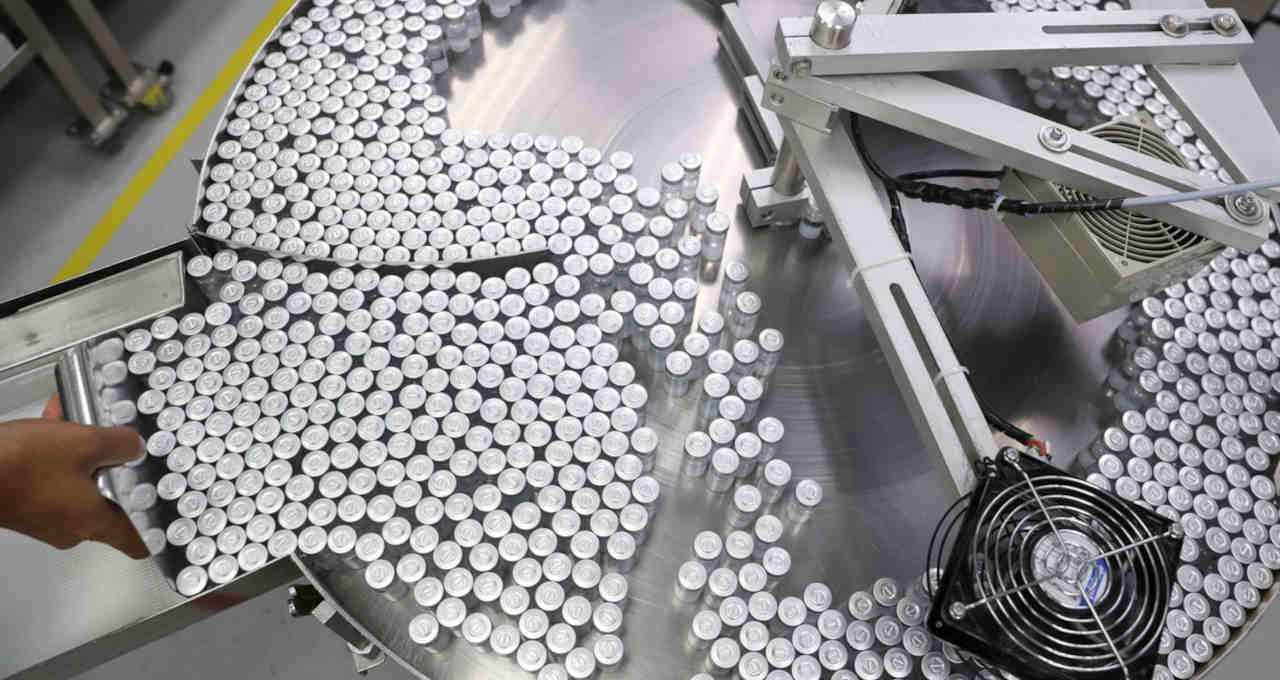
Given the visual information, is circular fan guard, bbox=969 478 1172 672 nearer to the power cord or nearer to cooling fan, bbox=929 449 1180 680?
cooling fan, bbox=929 449 1180 680

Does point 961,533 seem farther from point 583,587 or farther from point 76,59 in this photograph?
point 76,59

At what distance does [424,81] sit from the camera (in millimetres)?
1773

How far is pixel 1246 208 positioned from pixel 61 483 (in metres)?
1.79

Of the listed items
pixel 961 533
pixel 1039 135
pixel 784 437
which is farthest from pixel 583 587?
pixel 1039 135

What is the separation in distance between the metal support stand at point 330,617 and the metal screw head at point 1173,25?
63.3 inches

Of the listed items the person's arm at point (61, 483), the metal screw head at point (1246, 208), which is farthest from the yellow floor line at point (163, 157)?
the metal screw head at point (1246, 208)

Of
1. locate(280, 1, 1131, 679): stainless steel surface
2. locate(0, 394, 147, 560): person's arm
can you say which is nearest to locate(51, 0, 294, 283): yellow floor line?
locate(280, 1, 1131, 679): stainless steel surface

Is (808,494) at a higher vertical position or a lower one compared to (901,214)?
lower

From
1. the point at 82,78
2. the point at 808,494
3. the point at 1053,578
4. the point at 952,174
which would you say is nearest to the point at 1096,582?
the point at 1053,578

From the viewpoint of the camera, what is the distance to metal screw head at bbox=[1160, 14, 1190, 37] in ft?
4.58

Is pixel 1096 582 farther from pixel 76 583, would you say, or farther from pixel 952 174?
pixel 76 583

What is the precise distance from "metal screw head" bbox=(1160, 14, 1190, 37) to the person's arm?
177cm

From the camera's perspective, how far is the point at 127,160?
2.72 m

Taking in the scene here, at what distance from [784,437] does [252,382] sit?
3.00ft
